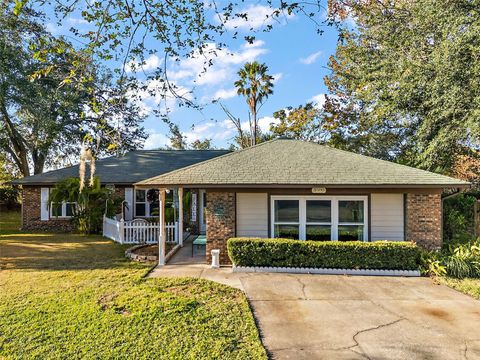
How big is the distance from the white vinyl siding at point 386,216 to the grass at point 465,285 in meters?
1.95

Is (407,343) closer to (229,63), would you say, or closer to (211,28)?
(229,63)

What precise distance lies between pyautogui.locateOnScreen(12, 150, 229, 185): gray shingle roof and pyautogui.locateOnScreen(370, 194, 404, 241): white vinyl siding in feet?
40.7

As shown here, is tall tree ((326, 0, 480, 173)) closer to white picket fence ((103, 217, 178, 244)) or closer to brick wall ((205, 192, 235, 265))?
brick wall ((205, 192, 235, 265))

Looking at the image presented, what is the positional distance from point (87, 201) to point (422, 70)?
16351mm

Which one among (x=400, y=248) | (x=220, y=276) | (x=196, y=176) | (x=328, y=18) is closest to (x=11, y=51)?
(x=196, y=176)

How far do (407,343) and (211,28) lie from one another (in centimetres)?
574

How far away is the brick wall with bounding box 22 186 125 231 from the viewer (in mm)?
17406

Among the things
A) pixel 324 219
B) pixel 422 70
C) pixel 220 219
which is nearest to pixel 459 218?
pixel 422 70

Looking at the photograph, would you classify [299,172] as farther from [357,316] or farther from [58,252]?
[58,252]

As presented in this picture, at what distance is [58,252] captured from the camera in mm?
11648

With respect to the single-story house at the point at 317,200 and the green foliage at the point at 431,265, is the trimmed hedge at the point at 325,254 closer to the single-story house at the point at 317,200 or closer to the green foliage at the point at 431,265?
the green foliage at the point at 431,265

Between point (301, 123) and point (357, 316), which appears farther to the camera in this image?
point (301, 123)

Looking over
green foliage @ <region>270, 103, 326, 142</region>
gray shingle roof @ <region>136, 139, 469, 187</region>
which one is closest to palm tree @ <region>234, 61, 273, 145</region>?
green foliage @ <region>270, 103, 326, 142</region>

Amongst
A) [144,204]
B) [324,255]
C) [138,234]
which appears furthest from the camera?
[144,204]
